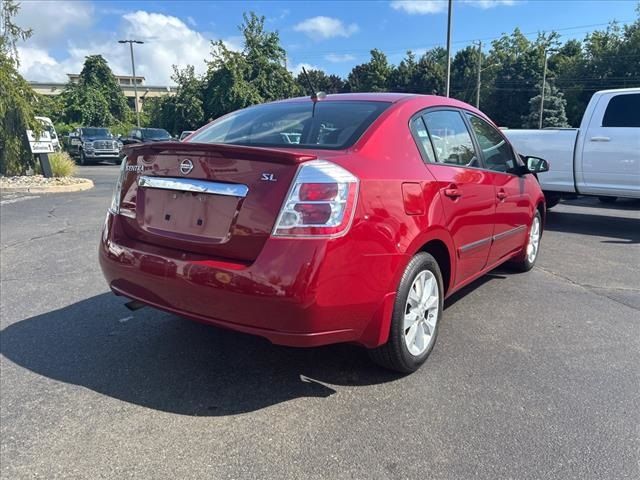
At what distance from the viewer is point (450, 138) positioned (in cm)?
375

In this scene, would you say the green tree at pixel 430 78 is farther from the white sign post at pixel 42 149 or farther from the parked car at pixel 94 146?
the white sign post at pixel 42 149

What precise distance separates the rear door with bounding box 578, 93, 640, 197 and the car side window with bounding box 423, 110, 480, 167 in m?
5.13

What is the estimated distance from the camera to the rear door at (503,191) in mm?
4207

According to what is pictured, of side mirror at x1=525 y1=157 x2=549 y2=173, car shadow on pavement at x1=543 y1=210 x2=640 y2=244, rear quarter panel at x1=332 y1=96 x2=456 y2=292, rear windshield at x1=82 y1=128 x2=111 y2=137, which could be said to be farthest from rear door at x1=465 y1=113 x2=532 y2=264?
rear windshield at x1=82 y1=128 x2=111 y2=137

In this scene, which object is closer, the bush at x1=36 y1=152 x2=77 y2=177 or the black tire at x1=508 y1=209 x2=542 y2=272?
the black tire at x1=508 y1=209 x2=542 y2=272

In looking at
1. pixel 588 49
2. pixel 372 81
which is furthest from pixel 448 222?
pixel 372 81

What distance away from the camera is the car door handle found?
3.33 metres

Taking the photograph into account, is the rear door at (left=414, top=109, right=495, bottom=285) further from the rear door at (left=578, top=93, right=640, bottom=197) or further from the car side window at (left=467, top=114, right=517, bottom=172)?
the rear door at (left=578, top=93, right=640, bottom=197)

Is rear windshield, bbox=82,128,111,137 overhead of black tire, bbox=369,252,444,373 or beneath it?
overhead

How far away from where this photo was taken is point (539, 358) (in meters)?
3.47

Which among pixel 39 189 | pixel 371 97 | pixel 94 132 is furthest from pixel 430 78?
pixel 371 97

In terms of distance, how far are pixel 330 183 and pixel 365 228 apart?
0.97 ft

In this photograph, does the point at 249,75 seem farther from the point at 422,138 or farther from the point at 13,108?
the point at 422,138

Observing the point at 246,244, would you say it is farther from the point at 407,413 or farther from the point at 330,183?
the point at 407,413
